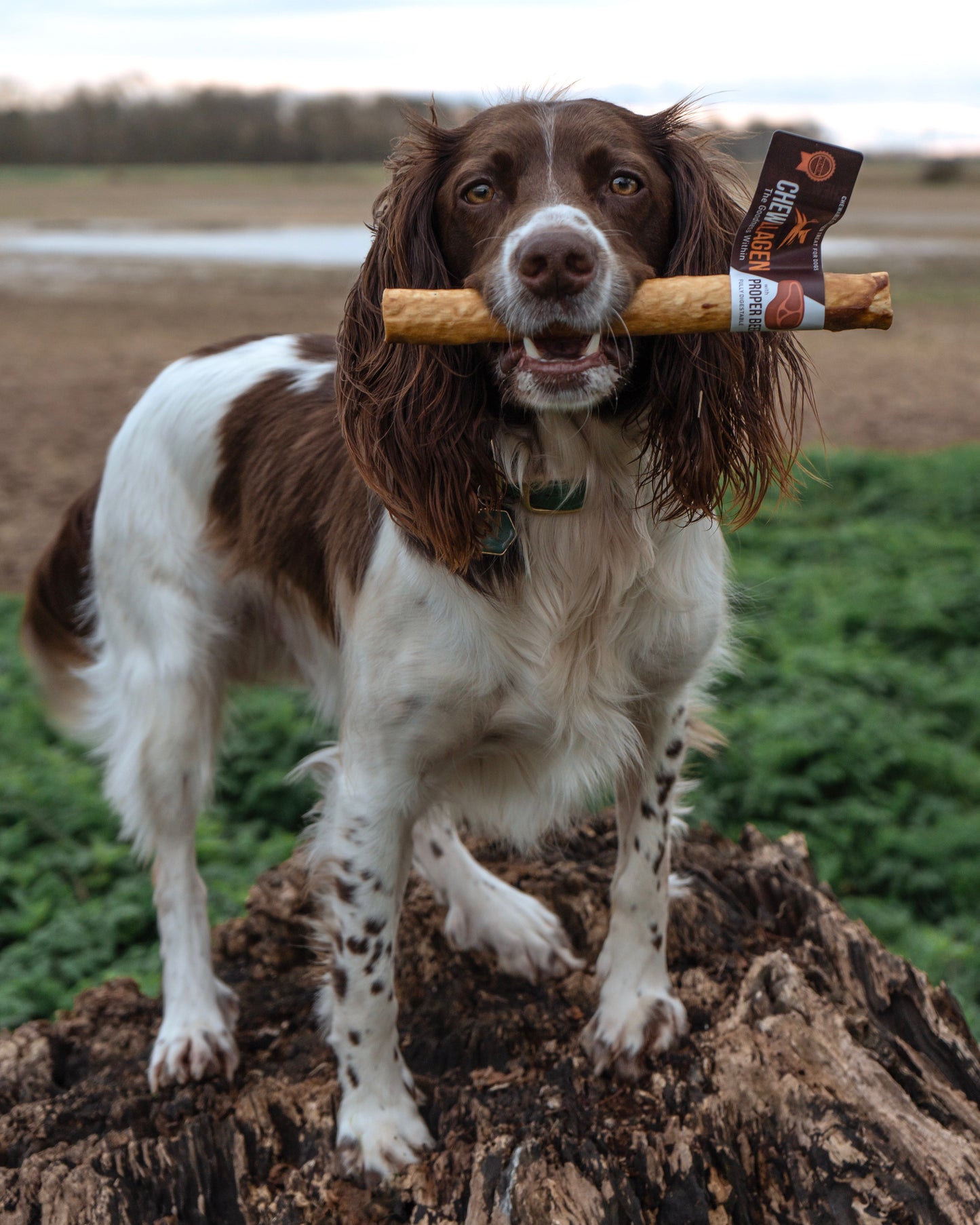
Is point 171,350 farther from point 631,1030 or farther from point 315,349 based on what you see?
point 631,1030

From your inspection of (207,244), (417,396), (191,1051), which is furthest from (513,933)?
(207,244)

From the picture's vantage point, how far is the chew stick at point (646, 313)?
197 cm

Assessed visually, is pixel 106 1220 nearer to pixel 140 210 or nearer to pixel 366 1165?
pixel 366 1165

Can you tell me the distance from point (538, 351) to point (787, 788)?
2.67 m

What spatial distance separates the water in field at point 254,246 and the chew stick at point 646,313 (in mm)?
16994

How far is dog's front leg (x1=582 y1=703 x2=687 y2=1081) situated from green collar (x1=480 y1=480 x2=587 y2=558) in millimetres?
624

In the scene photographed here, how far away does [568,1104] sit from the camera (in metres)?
2.46

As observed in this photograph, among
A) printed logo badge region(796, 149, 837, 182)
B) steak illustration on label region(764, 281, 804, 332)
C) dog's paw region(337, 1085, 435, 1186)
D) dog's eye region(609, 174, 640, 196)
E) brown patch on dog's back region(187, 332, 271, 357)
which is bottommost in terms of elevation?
dog's paw region(337, 1085, 435, 1186)

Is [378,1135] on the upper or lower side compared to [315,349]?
lower

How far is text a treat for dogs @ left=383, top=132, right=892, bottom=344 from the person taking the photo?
193cm

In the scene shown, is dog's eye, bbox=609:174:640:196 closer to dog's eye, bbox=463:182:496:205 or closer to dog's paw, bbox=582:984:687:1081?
dog's eye, bbox=463:182:496:205

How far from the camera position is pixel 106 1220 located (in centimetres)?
226

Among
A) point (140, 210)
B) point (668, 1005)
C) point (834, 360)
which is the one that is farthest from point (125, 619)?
point (140, 210)

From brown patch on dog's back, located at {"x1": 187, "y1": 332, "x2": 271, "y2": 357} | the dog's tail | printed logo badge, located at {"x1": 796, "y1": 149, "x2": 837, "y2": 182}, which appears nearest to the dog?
brown patch on dog's back, located at {"x1": 187, "y1": 332, "x2": 271, "y2": 357}
